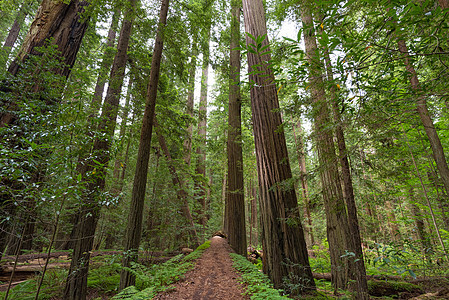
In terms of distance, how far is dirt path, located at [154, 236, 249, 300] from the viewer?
3.37 meters

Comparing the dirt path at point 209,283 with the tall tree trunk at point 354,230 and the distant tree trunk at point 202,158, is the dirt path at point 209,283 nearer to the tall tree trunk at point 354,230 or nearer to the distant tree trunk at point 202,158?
the tall tree trunk at point 354,230

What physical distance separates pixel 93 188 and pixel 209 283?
3.21 meters

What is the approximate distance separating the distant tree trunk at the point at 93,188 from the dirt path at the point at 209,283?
1960 mm

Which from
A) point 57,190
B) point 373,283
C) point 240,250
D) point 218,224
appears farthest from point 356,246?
point 218,224

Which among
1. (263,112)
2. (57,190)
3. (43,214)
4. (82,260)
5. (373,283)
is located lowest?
(373,283)

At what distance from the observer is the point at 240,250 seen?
24.4ft

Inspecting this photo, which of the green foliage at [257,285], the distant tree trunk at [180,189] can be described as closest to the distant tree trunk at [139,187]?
the green foliage at [257,285]

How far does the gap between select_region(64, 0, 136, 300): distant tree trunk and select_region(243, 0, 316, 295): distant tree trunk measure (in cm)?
313

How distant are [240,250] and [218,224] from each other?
9.90m

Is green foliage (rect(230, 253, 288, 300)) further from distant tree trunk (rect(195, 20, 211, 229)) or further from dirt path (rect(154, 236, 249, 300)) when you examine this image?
distant tree trunk (rect(195, 20, 211, 229))

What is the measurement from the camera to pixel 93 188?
4445 mm

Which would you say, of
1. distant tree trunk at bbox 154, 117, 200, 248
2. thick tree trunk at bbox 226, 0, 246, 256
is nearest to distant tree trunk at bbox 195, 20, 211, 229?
distant tree trunk at bbox 154, 117, 200, 248

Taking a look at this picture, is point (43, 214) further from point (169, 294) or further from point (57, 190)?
point (169, 294)

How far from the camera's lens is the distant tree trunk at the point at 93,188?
3.98 m
